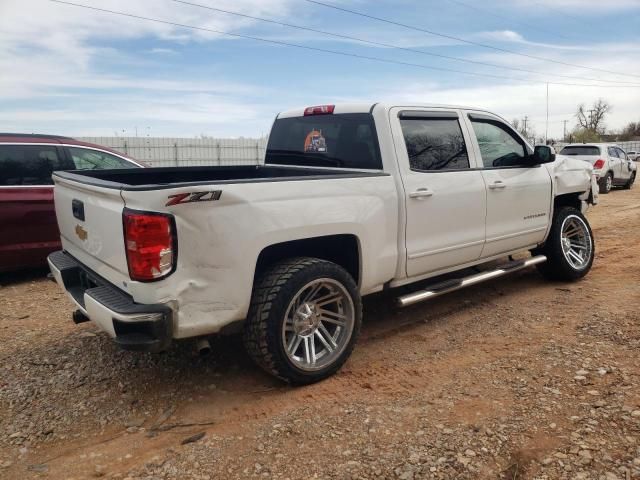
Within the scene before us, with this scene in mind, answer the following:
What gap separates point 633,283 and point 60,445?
558 centimetres

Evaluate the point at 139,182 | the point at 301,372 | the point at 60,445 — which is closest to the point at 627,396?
the point at 301,372

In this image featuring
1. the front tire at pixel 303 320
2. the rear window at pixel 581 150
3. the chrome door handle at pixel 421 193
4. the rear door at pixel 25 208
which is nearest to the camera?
the front tire at pixel 303 320

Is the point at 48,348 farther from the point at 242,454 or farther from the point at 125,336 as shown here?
the point at 242,454

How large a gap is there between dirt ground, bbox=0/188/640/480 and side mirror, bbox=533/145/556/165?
4.74 feet

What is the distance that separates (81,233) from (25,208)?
3051 millimetres

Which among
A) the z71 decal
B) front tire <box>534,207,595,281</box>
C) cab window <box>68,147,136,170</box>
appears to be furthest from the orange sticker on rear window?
cab window <box>68,147,136,170</box>

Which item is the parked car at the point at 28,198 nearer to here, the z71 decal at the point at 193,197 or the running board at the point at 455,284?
the z71 decal at the point at 193,197

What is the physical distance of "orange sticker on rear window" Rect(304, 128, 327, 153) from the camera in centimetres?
457

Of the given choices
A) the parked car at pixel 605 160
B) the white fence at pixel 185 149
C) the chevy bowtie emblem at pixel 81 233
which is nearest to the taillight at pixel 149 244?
the chevy bowtie emblem at pixel 81 233

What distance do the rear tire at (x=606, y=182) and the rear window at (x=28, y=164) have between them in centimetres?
1511

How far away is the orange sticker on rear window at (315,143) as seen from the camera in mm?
4574

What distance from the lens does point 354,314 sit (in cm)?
366

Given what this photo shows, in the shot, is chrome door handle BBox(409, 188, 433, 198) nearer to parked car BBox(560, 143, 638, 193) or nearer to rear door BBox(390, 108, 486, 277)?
rear door BBox(390, 108, 486, 277)

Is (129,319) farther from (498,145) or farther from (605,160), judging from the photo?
(605,160)
